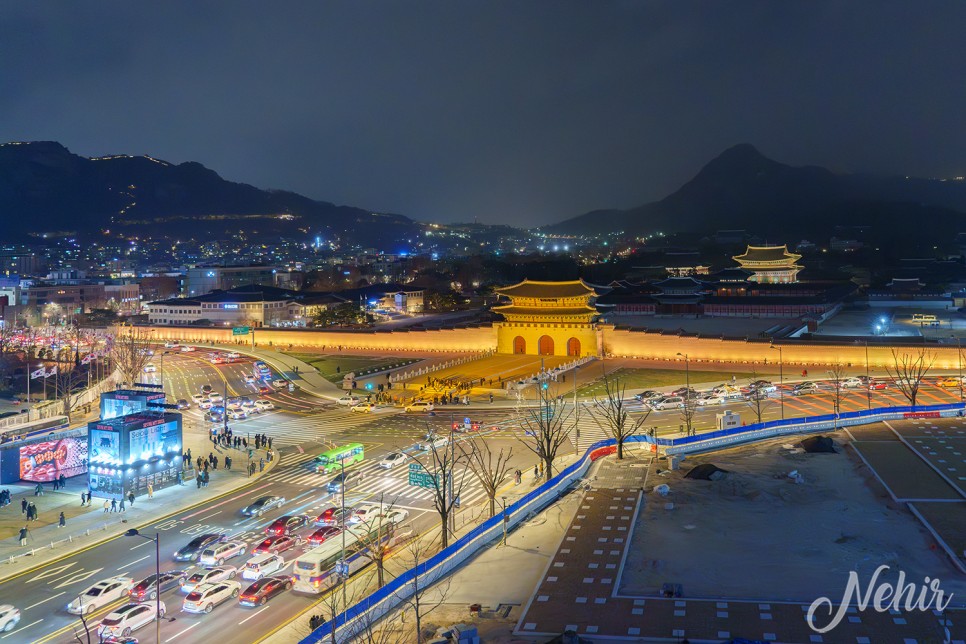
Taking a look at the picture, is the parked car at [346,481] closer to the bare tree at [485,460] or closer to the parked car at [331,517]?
the parked car at [331,517]

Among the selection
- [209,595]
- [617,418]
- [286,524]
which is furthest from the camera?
[617,418]

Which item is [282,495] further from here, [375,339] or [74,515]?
[375,339]

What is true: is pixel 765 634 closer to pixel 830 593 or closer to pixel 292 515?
pixel 830 593

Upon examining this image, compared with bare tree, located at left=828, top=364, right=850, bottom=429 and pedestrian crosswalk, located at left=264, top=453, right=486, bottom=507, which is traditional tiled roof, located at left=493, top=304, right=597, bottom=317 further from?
pedestrian crosswalk, located at left=264, top=453, right=486, bottom=507

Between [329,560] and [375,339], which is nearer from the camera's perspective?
[329,560]

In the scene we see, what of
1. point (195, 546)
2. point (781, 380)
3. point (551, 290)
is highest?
point (551, 290)

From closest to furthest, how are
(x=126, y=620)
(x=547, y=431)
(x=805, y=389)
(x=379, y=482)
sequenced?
(x=126, y=620), (x=547, y=431), (x=379, y=482), (x=805, y=389)

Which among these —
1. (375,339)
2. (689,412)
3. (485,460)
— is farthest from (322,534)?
(375,339)
